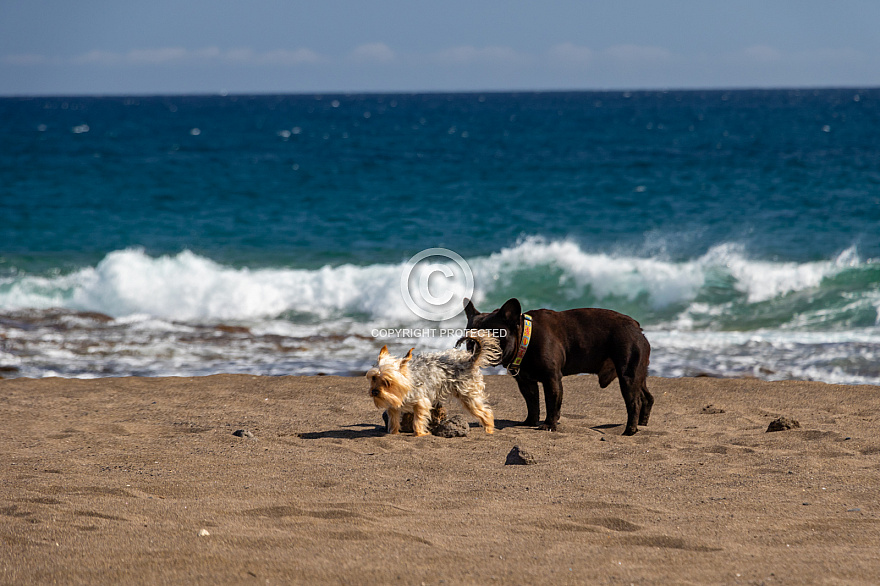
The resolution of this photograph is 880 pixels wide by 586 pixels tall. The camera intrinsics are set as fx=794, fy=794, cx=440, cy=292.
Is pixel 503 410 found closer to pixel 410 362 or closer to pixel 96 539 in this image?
pixel 410 362

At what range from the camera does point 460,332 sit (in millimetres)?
13359

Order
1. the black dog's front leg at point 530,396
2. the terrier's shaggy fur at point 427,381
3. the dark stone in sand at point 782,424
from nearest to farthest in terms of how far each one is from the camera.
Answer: the terrier's shaggy fur at point 427,381 < the dark stone in sand at point 782,424 < the black dog's front leg at point 530,396

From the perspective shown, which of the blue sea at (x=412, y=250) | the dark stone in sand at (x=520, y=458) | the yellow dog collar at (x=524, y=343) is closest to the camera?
the dark stone in sand at (x=520, y=458)

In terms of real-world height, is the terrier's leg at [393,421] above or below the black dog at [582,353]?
below

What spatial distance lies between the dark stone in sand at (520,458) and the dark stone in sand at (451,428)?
0.82m

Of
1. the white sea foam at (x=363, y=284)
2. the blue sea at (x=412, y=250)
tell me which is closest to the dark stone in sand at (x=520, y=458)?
the blue sea at (x=412, y=250)

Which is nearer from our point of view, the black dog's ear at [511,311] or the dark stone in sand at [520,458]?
the dark stone in sand at [520,458]

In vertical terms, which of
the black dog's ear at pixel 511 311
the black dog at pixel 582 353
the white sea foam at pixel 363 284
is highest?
the black dog's ear at pixel 511 311

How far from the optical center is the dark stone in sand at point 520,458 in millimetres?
6152

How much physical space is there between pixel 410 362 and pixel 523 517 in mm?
2182
